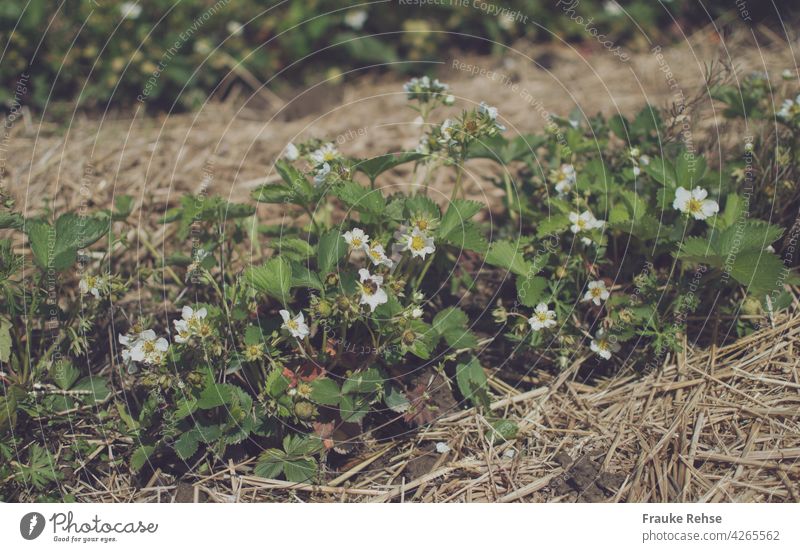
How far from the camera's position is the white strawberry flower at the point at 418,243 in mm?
2367

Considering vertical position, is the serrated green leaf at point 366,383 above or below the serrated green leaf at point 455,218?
below

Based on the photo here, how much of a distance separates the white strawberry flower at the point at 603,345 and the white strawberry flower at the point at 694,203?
550 millimetres

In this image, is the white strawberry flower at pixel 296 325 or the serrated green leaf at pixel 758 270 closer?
the white strawberry flower at pixel 296 325

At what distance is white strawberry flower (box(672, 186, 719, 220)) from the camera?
2562mm

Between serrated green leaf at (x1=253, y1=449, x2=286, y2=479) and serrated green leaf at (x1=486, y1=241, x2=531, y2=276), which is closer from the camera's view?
serrated green leaf at (x1=253, y1=449, x2=286, y2=479)

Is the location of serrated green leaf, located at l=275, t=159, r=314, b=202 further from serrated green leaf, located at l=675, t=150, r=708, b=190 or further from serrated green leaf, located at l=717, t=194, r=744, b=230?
serrated green leaf, located at l=717, t=194, r=744, b=230

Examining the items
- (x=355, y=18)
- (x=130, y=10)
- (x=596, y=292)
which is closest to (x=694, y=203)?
(x=596, y=292)

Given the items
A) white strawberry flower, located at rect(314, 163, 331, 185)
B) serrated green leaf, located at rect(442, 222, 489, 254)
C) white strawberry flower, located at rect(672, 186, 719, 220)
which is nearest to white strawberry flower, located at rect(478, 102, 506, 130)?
serrated green leaf, located at rect(442, 222, 489, 254)

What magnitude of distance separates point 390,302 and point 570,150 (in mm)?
1163

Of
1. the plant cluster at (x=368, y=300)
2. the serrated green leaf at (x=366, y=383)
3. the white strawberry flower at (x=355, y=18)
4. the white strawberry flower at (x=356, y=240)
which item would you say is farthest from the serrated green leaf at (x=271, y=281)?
the white strawberry flower at (x=355, y=18)

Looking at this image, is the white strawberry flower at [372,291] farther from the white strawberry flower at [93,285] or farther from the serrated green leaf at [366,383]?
the white strawberry flower at [93,285]

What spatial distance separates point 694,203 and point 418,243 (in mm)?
1076

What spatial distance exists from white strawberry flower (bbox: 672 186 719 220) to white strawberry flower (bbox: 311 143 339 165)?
1289mm

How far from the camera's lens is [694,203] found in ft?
8.46
